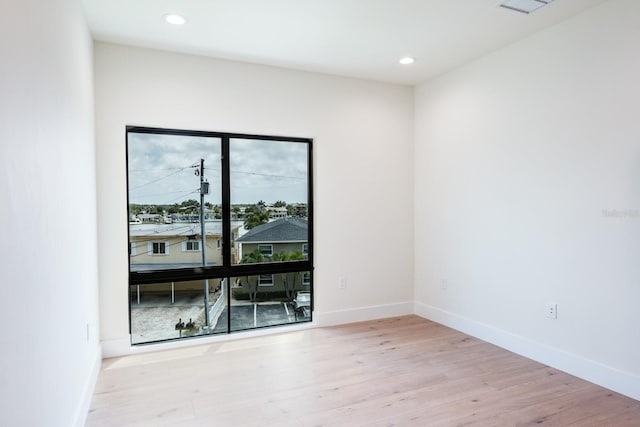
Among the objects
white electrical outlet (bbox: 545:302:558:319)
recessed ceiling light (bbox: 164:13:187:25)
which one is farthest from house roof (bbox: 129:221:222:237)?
white electrical outlet (bbox: 545:302:558:319)

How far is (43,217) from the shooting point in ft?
5.15

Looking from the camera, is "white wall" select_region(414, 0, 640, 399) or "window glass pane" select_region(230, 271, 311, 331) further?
"window glass pane" select_region(230, 271, 311, 331)

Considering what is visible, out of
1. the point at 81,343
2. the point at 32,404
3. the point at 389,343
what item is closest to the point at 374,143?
the point at 389,343

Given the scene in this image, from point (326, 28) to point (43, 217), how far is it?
236 centimetres

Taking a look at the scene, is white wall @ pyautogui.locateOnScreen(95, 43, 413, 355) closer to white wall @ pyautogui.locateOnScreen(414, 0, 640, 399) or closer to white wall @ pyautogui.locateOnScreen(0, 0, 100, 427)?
white wall @ pyautogui.locateOnScreen(414, 0, 640, 399)

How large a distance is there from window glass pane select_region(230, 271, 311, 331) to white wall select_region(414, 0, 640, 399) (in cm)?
145

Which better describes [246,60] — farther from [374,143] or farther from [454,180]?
[454,180]

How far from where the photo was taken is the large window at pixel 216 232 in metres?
3.44

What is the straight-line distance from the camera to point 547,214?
9.99 ft

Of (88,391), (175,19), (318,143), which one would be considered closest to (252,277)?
(318,143)

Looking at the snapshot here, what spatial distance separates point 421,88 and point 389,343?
9.12 ft

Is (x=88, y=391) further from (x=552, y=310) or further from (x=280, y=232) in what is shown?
(x=552, y=310)

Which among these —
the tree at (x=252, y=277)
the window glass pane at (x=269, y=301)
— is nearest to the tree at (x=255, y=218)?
the tree at (x=252, y=277)

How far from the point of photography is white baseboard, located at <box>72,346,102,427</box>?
2.17m
